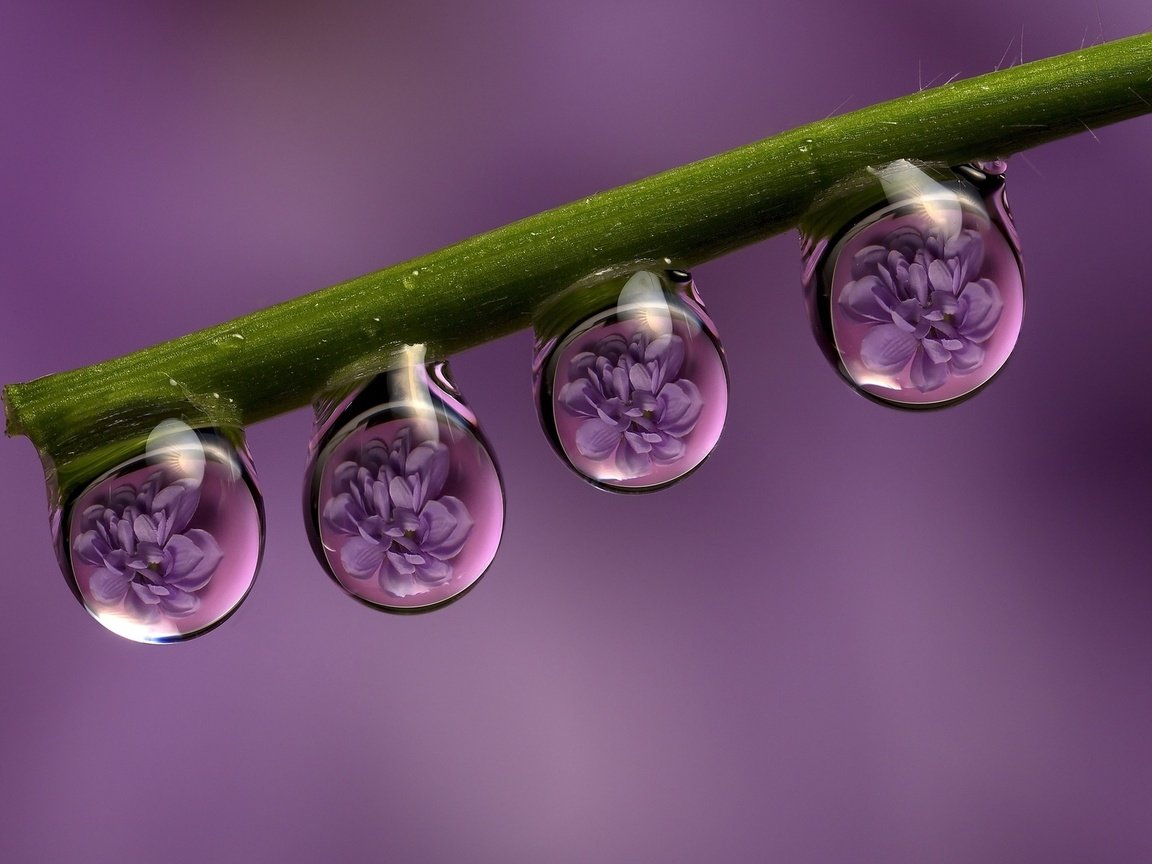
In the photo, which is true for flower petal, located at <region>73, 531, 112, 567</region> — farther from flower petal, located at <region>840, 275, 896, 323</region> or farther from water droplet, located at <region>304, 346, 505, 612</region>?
flower petal, located at <region>840, 275, 896, 323</region>

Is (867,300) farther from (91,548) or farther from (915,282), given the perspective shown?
(91,548)

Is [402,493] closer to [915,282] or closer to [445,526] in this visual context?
[445,526]

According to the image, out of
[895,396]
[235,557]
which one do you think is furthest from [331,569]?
[895,396]

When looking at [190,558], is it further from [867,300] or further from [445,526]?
[867,300]

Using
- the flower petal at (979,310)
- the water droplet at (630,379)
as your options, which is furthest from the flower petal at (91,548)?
the flower petal at (979,310)

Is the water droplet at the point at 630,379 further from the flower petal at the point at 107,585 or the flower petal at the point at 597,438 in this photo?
the flower petal at the point at 107,585

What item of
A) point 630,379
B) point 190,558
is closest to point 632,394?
point 630,379

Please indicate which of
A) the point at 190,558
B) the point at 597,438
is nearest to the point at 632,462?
the point at 597,438
